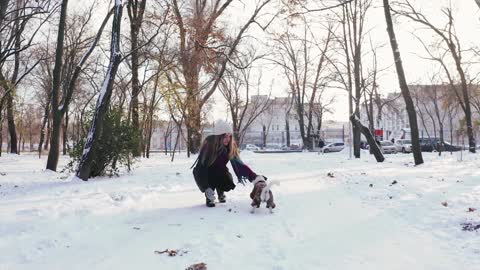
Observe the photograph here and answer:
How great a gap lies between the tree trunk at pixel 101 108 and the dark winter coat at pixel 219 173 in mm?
4038

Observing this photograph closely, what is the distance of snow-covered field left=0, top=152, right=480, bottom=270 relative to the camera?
3.92 metres

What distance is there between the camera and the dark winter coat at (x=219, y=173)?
6.73 metres

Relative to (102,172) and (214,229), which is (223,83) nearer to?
(102,172)

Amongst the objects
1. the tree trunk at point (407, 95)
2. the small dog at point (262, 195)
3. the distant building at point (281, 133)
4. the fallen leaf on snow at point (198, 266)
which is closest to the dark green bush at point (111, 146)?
the small dog at point (262, 195)

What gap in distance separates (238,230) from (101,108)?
19.9 ft

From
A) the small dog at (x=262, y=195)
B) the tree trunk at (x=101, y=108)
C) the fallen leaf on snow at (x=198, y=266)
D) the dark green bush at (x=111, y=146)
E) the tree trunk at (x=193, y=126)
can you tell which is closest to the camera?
the fallen leaf on snow at (x=198, y=266)

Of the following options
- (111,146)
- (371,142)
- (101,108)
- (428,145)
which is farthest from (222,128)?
(428,145)

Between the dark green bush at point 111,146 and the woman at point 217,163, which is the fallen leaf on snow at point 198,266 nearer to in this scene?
the woman at point 217,163

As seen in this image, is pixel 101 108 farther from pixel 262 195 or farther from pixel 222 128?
pixel 262 195

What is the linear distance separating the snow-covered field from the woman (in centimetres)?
38

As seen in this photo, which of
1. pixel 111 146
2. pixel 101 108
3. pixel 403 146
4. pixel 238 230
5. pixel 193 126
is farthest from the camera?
pixel 403 146

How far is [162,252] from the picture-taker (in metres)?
4.16

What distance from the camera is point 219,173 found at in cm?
691

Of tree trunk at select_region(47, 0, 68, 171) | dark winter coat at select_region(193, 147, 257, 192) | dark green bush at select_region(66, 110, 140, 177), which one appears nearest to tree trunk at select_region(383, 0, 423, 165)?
dark green bush at select_region(66, 110, 140, 177)
